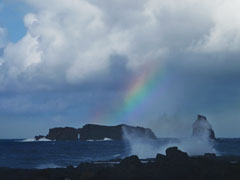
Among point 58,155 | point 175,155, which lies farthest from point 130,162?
point 58,155

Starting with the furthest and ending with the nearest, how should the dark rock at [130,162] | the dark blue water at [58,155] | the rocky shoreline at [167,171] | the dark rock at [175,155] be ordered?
the dark blue water at [58,155] < the dark rock at [175,155] < the dark rock at [130,162] < the rocky shoreline at [167,171]

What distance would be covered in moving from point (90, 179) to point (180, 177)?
22.5 feet

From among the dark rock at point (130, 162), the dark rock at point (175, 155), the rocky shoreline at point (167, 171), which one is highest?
the dark rock at point (175, 155)

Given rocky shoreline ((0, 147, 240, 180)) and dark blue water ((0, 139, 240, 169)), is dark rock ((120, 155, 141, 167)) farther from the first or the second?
dark blue water ((0, 139, 240, 169))

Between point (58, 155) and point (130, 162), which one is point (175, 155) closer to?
point (130, 162)

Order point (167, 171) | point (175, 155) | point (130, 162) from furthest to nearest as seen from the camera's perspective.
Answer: point (175, 155) → point (130, 162) → point (167, 171)

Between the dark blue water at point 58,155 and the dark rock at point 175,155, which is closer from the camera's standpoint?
the dark rock at point 175,155

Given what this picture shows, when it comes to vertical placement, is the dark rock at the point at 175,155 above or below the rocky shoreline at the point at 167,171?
above

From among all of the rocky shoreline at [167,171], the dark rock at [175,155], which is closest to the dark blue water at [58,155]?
the dark rock at [175,155]

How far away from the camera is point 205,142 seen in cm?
8919

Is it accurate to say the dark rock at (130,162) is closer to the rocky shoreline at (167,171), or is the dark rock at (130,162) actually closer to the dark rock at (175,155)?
the rocky shoreline at (167,171)

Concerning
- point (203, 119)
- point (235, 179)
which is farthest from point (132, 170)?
point (203, 119)

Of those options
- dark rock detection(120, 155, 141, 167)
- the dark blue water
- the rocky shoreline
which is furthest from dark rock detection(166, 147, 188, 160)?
the dark blue water

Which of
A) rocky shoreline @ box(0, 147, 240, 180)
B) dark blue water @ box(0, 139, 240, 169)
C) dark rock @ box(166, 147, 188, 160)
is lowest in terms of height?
rocky shoreline @ box(0, 147, 240, 180)
